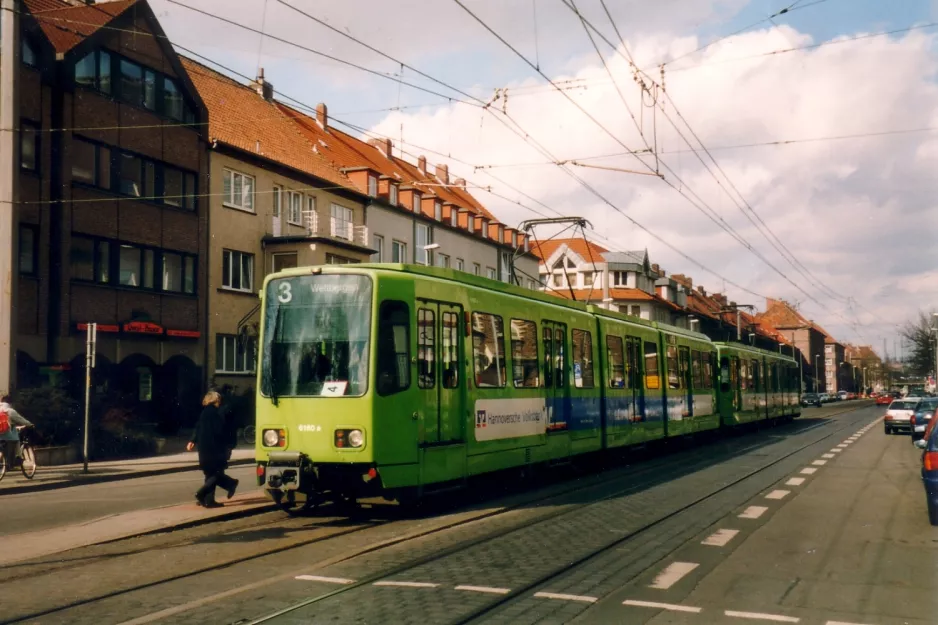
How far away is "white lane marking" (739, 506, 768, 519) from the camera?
11859 millimetres

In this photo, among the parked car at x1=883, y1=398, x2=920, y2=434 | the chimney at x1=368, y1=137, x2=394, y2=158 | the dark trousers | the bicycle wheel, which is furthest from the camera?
the chimney at x1=368, y1=137, x2=394, y2=158

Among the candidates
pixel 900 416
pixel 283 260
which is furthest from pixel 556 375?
pixel 900 416

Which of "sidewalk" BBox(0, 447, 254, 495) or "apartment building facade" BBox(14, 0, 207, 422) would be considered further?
"apartment building facade" BBox(14, 0, 207, 422)

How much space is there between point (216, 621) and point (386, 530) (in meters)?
4.49

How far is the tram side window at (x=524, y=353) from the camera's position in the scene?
14500 millimetres

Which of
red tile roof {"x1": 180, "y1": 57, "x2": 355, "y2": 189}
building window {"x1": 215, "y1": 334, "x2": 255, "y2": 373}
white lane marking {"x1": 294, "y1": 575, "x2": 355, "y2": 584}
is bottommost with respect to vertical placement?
white lane marking {"x1": 294, "y1": 575, "x2": 355, "y2": 584}

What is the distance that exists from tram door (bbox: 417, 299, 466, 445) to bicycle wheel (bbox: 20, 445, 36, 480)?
1012cm

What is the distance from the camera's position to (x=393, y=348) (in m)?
11.4

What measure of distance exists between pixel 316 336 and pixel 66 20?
21.9 m

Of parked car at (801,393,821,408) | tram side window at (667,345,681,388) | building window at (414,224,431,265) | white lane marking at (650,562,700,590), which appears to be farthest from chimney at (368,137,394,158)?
parked car at (801,393,821,408)

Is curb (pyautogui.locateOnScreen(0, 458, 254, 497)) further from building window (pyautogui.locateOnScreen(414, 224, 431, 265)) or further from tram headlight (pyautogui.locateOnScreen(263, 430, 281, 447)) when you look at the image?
building window (pyautogui.locateOnScreen(414, 224, 431, 265))

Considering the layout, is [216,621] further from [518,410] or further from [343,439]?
[518,410]

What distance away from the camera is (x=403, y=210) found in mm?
47469

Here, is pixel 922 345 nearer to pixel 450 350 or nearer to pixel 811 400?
pixel 811 400
